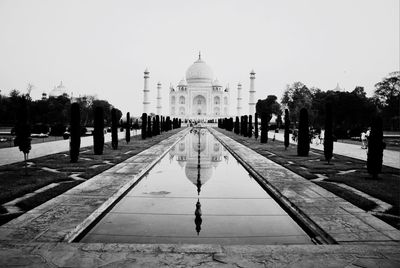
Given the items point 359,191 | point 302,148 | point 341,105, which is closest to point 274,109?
point 341,105

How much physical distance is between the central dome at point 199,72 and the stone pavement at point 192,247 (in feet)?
200

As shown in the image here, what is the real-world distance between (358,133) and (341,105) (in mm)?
8236

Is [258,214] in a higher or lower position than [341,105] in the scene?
lower

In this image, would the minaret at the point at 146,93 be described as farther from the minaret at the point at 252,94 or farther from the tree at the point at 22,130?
the tree at the point at 22,130

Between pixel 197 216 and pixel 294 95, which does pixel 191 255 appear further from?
pixel 294 95

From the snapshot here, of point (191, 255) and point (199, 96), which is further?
point (199, 96)

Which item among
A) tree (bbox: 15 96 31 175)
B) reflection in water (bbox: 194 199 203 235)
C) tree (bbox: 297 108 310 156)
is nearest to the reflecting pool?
reflection in water (bbox: 194 199 203 235)

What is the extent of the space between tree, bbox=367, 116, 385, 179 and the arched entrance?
2321 inches

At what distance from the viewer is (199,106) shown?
67.1 m

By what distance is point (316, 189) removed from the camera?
5.68 m

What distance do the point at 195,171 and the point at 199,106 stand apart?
196 feet

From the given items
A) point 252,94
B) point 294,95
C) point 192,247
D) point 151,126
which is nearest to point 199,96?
point 252,94

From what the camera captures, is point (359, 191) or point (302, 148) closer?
point (359, 191)

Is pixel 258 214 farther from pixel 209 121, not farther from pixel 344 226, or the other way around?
pixel 209 121
